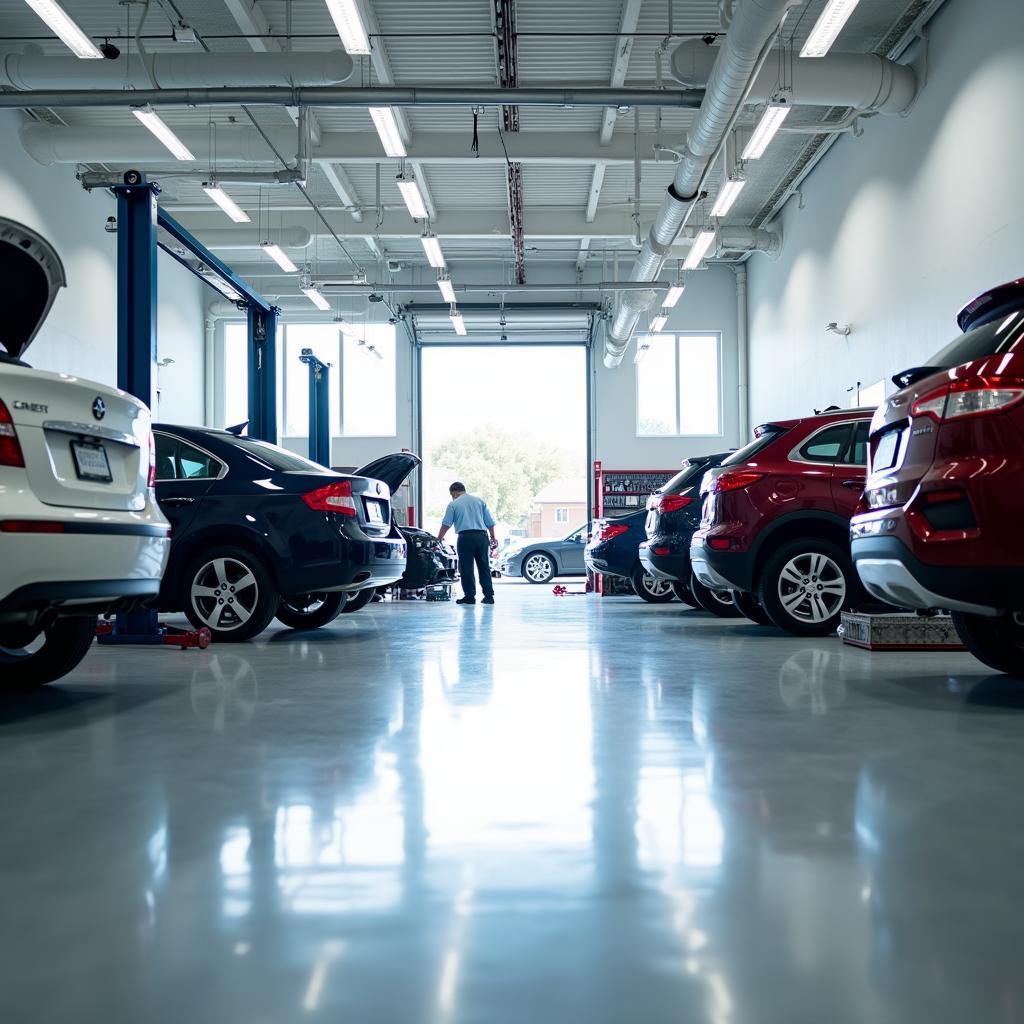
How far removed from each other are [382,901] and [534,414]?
42.0 metres

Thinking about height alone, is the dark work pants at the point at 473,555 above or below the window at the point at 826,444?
below

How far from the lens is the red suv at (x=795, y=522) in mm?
7672

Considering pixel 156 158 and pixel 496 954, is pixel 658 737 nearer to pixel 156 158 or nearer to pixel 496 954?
pixel 496 954

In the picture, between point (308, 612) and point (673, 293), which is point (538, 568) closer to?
point (673, 293)

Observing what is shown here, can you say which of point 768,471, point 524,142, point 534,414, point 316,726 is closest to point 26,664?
point 316,726

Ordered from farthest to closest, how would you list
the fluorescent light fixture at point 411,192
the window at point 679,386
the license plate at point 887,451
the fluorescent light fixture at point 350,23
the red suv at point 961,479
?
the window at point 679,386, the fluorescent light fixture at point 411,192, the fluorescent light fixture at point 350,23, the license plate at point 887,451, the red suv at point 961,479

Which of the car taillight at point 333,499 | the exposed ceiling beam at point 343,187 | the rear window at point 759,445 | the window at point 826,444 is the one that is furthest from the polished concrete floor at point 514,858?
the exposed ceiling beam at point 343,187

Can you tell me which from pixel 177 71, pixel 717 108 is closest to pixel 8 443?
pixel 177 71

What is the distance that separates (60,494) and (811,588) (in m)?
5.66

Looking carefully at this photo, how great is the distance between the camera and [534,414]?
1721 inches

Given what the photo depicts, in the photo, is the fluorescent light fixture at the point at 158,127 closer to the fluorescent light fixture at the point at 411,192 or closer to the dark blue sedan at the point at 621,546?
the fluorescent light fixture at the point at 411,192

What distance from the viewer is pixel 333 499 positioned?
7465mm

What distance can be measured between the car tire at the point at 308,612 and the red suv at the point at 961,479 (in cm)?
546

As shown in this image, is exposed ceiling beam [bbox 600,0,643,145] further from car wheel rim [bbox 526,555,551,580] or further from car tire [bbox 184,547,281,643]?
car wheel rim [bbox 526,555,551,580]
